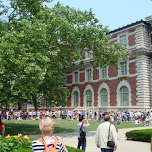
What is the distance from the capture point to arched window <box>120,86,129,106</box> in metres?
34.2

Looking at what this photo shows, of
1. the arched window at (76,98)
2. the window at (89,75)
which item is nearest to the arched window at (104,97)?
the window at (89,75)

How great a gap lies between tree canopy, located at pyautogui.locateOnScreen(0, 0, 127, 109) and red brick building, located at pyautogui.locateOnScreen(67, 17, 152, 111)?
997 centimetres

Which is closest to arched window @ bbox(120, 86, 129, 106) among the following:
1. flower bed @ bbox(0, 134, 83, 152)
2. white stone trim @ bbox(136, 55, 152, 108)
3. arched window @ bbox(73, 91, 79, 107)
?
white stone trim @ bbox(136, 55, 152, 108)

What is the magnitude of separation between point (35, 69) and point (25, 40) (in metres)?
2.40

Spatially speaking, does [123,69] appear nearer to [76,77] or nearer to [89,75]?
[89,75]

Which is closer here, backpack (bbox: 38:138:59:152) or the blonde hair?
backpack (bbox: 38:138:59:152)

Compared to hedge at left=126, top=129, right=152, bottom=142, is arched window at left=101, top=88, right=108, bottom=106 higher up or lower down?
higher up

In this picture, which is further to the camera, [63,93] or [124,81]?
[124,81]

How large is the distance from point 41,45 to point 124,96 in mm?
22311

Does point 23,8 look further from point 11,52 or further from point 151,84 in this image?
point 151,84

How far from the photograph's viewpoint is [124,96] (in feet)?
114

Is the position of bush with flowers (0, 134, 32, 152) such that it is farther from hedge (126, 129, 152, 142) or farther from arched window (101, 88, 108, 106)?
arched window (101, 88, 108, 106)

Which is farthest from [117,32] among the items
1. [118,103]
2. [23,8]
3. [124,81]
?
[23,8]

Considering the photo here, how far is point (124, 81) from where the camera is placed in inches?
1353
